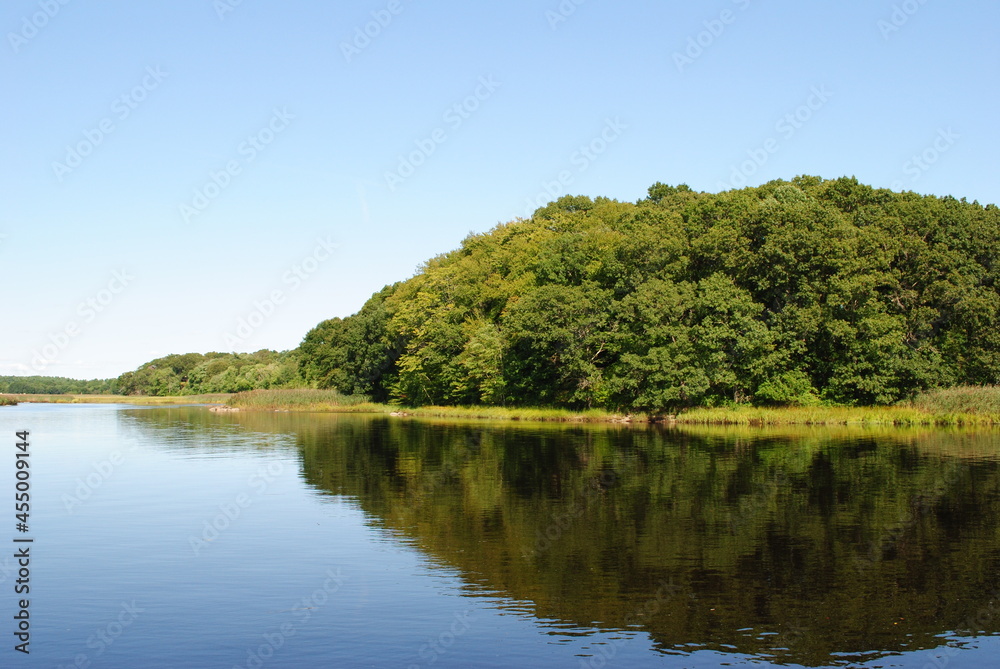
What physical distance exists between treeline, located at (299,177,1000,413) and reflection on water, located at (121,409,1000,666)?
58.5 feet

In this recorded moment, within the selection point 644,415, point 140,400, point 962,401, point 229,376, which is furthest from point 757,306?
point 140,400

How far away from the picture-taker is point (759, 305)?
60000 millimetres

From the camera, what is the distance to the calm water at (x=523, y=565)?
12305mm

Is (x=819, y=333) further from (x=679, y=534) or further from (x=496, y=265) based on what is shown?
(x=679, y=534)

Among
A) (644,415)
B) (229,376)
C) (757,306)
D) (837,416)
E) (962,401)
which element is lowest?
(644,415)

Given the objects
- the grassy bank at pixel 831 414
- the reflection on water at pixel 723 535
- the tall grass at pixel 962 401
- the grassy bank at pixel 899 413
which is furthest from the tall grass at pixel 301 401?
the tall grass at pixel 962 401

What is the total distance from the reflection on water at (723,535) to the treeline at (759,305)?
58.5 ft

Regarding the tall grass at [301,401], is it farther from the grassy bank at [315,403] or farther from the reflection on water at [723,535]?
the reflection on water at [723,535]

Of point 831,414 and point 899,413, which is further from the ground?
point 899,413

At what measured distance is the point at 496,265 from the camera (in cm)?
8869

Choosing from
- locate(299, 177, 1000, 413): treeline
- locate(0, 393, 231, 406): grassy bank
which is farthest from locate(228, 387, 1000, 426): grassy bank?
locate(0, 393, 231, 406): grassy bank

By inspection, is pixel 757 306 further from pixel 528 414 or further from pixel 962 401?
pixel 528 414

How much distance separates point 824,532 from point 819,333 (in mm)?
44287

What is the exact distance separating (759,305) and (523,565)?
4768cm
